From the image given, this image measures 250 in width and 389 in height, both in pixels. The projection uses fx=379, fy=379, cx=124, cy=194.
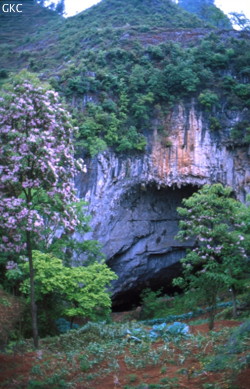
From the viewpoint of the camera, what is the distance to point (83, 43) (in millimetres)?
27859

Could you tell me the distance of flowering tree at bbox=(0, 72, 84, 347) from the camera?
272 inches

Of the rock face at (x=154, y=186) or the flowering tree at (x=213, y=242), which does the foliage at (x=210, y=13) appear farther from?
the flowering tree at (x=213, y=242)

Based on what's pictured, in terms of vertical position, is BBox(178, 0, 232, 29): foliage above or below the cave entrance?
above

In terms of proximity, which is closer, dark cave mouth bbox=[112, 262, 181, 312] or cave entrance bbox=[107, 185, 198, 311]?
cave entrance bbox=[107, 185, 198, 311]

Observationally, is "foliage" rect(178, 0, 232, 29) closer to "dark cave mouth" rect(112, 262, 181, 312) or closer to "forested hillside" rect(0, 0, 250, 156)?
"forested hillside" rect(0, 0, 250, 156)

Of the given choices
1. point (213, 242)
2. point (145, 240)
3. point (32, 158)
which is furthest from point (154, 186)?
point (32, 158)

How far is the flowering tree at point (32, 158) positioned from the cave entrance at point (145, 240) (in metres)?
13.9

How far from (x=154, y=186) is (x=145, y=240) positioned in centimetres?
336

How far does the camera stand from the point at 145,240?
22.9 meters

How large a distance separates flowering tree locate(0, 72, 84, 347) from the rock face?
12030mm

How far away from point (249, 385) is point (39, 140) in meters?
5.07

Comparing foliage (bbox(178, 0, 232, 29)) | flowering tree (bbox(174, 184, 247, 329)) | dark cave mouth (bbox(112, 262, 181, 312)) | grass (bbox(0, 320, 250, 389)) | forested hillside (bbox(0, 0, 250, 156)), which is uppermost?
foliage (bbox(178, 0, 232, 29))

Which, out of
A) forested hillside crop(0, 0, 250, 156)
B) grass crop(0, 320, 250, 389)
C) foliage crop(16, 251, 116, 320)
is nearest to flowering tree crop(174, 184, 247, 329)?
foliage crop(16, 251, 116, 320)

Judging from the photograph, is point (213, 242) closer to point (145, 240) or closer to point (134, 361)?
point (134, 361)
